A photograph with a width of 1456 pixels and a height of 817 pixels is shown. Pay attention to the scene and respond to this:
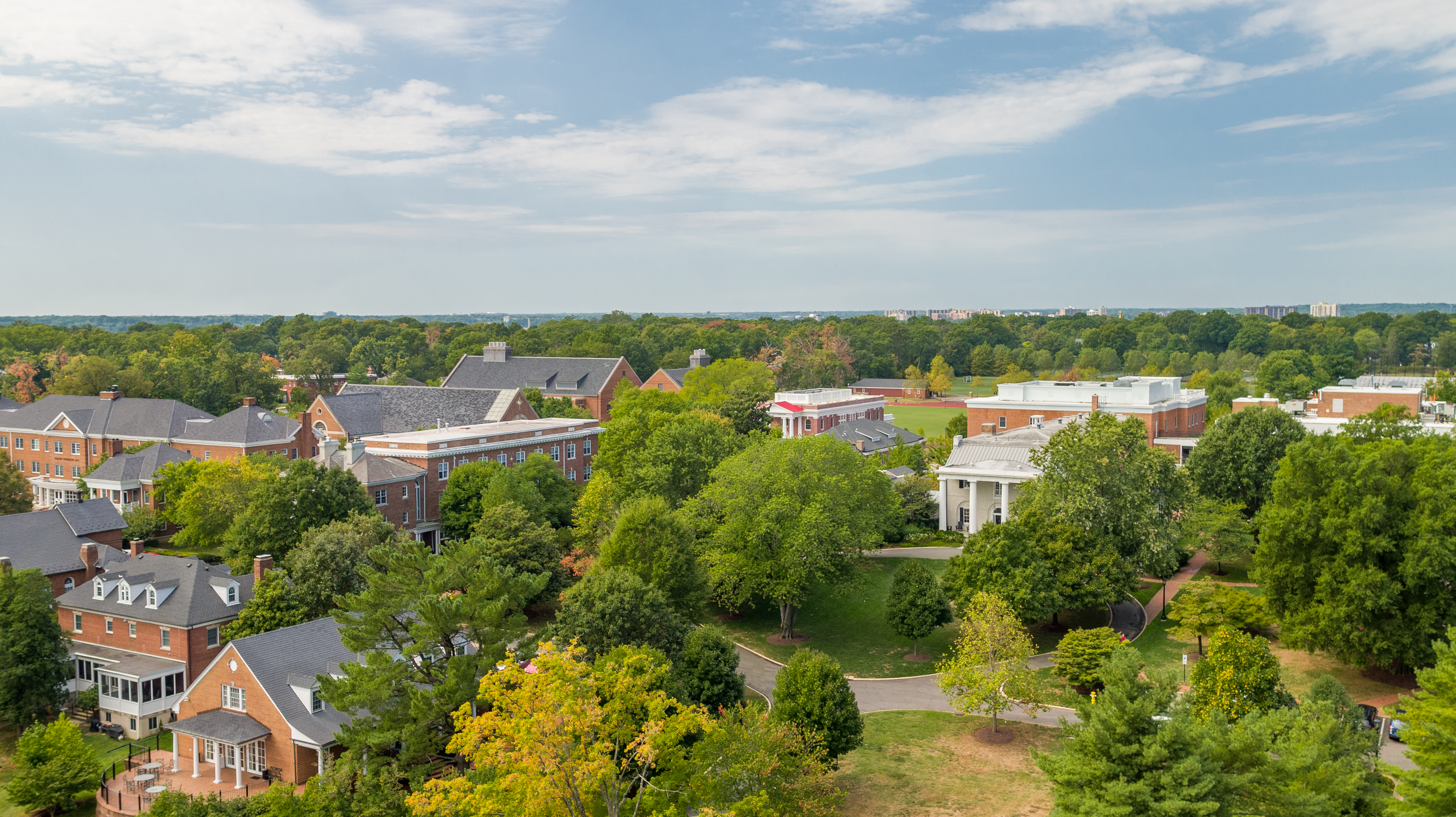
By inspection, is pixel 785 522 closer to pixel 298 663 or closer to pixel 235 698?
pixel 298 663

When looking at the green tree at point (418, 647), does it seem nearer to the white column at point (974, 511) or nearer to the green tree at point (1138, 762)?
the green tree at point (1138, 762)

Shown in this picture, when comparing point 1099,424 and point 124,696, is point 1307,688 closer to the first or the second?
point 1099,424

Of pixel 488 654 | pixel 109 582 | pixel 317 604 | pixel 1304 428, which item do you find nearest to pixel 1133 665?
pixel 488 654

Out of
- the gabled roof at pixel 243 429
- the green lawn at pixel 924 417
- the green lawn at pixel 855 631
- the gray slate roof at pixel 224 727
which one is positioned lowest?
the green lawn at pixel 855 631

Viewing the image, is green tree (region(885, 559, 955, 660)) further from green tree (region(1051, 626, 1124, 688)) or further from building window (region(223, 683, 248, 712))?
building window (region(223, 683, 248, 712))

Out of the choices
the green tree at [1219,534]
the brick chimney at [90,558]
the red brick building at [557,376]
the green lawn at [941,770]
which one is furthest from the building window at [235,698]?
the red brick building at [557,376]

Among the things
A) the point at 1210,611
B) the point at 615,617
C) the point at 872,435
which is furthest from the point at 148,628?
the point at 872,435
